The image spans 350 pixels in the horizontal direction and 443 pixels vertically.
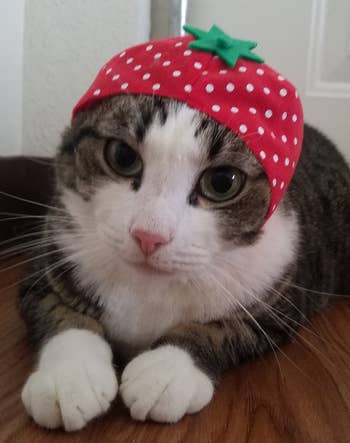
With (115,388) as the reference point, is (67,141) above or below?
above

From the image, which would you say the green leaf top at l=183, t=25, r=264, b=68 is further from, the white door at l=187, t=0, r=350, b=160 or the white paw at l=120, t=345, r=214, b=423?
the white door at l=187, t=0, r=350, b=160

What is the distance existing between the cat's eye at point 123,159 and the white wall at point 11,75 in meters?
0.95

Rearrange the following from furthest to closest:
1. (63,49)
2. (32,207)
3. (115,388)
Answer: (63,49) → (32,207) → (115,388)

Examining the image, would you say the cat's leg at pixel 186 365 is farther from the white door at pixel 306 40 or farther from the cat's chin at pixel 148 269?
the white door at pixel 306 40

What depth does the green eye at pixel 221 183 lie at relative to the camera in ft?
2.56

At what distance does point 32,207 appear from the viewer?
65.4 inches

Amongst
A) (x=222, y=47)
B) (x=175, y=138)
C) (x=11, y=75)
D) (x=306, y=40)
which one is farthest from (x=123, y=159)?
(x=306, y=40)

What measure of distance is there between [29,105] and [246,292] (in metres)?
1.20

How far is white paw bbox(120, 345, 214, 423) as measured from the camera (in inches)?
28.3

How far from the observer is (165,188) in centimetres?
74

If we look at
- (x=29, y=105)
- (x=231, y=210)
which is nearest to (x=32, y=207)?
(x=29, y=105)

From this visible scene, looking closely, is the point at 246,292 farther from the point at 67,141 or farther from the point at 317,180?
the point at 317,180

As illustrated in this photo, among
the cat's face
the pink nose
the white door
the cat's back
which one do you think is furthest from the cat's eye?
the white door

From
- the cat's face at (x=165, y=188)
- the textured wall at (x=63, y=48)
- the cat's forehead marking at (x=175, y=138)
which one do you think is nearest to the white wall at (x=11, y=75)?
the textured wall at (x=63, y=48)
